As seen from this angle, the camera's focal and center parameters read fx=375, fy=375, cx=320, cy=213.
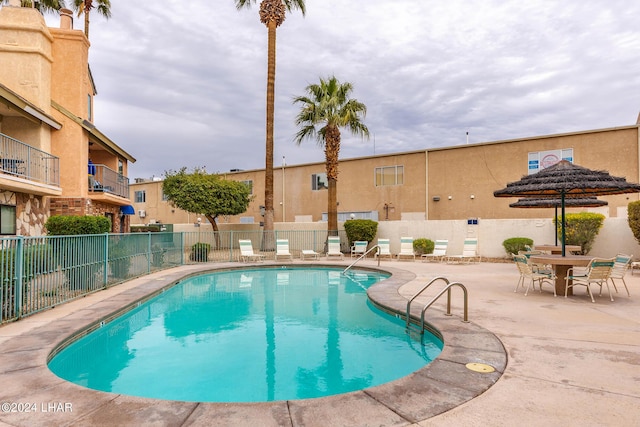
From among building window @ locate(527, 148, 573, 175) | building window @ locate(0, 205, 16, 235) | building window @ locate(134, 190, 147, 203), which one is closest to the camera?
building window @ locate(0, 205, 16, 235)

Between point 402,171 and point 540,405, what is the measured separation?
21930 millimetres

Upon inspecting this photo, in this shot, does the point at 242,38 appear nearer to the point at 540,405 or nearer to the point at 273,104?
the point at 273,104

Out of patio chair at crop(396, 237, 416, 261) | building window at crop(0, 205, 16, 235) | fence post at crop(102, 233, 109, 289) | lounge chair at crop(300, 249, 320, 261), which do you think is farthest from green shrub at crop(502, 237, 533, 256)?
building window at crop(0, 205, 16, 235)

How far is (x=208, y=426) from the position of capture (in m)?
3.05

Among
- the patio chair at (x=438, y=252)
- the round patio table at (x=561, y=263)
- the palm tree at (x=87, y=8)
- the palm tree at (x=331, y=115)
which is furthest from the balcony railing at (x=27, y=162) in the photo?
the patio chair at (x=438, y=252)

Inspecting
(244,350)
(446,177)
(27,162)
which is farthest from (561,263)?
(27,162)

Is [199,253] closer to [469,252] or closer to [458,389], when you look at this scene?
[469,252]

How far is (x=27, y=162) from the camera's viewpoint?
12711 mm

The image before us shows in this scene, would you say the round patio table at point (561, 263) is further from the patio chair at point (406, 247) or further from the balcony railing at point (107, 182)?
the balcony railing at point (107, 182)

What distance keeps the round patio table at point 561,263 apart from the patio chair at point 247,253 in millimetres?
12561

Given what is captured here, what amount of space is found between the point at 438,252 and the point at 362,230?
4.44 metres

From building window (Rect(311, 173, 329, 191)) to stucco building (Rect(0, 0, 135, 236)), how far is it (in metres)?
14.8

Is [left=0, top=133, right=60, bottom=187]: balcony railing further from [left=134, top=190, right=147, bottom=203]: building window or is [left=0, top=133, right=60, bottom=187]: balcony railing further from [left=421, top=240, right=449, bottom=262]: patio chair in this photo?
[left=134, top=190, right=147, bottom=203]: building window

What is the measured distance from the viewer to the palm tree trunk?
20234mm
